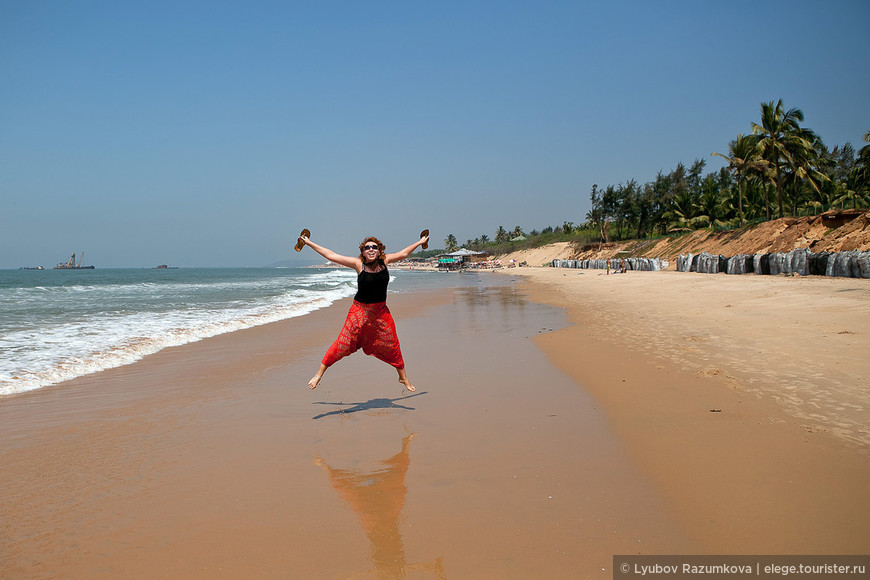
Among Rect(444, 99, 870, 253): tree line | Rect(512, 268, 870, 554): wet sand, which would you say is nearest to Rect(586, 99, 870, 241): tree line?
Rect(444, 99, 870, 253): tree line

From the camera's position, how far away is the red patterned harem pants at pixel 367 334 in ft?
18.4

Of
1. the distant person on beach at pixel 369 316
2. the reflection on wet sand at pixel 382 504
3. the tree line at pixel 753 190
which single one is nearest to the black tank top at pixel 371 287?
the distant person on beach at pixel 369 316

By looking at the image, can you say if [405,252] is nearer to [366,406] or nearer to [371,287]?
[371,287]

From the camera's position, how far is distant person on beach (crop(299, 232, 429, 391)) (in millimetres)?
5492

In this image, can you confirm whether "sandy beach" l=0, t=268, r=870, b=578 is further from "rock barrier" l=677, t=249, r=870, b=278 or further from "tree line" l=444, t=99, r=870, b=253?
"tree line" l=444, t=99, r=870, b=253

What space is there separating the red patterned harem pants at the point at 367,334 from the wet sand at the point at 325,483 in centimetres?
56

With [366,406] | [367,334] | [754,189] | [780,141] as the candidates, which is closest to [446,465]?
[366,406]

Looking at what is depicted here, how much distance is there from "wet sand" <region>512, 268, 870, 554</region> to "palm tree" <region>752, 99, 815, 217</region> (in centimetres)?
3252

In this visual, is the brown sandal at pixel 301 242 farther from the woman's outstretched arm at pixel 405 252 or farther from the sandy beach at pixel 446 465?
the sandy beach at pixel 446 465

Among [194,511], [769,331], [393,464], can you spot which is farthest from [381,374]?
[769,331]

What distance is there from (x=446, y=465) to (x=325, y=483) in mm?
869

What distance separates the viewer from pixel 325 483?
350cm

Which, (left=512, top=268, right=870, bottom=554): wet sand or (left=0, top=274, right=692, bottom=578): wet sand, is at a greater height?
(left=512, top=268, right=870, bottom=554): wet sand

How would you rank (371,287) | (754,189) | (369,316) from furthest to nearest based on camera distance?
(754,189), (369,316), (371,287)
